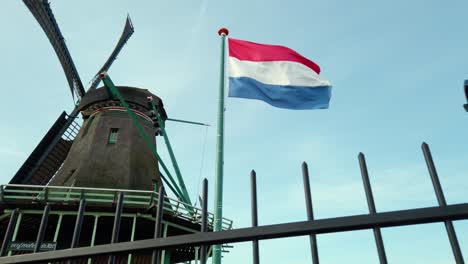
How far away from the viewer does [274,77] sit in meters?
7.18

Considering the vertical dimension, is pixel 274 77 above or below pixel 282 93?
above

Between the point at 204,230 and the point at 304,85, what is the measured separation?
5.46 meters

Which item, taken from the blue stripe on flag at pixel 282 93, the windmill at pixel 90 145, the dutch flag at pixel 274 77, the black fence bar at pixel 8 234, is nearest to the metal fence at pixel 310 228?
the black fence bar at pixel 8 234

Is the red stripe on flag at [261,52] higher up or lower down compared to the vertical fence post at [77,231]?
higher up

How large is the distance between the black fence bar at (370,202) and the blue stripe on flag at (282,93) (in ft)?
15.0

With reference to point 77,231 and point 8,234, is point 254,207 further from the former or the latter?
point 8,234

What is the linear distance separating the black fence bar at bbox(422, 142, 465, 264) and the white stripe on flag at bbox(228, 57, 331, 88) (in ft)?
16.5

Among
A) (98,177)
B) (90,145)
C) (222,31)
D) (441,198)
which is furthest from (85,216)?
(441,198)

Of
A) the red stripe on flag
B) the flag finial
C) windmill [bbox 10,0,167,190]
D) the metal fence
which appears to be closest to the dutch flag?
the red stripe on flag

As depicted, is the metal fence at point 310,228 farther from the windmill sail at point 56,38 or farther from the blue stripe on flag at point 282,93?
the windmill sail at point 56,38

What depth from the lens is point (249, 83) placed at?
22.6ft

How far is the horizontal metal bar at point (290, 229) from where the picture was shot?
1931mm

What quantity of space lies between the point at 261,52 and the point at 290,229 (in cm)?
580

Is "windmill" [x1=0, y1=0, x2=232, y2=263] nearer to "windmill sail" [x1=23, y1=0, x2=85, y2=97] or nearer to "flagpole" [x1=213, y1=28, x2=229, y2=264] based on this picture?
"windmill sail" [x1=23, y1=0, x2=85, y2=97]
